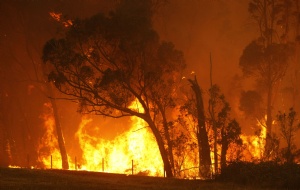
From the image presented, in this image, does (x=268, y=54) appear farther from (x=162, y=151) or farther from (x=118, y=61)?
(x=162, y=151)

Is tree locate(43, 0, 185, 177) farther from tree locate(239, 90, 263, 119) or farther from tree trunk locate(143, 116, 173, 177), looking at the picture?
tree locate(239, 90, 263, 119)

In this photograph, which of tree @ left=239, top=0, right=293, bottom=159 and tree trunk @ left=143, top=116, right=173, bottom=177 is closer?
tree trunk @ left=143, top=116, right=173, bottom=177

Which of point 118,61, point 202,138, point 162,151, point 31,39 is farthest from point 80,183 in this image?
point 31,39

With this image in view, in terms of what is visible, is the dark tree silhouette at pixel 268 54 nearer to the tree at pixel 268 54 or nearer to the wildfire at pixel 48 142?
the tree at pixel 268 54

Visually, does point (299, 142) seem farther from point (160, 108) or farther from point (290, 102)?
point (160, 108)

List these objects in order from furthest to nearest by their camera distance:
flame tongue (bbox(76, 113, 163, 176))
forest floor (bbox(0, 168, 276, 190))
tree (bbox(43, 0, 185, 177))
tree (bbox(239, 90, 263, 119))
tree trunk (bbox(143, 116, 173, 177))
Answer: tree (bbox(239, 90, 263, 119)) < flame tongue (bbox(76, 113, 163, 176)) < tree trunk (bbox(143, 116, 173, 177)) < tree (bbox(43, 0, 185, 177)) < forest floor (bbox(0, 168, 276, 190))

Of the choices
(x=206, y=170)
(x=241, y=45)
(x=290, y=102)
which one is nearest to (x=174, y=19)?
(x=241, y=45)

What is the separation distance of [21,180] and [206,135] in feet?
48.9

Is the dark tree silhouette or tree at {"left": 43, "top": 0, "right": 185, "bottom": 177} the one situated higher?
the dark tree silhouette

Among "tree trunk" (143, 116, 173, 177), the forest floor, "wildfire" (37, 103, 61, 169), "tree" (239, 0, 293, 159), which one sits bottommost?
the forest floor

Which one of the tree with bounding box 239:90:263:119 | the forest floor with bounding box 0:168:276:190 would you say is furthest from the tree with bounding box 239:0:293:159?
the forest floor with bounding box 0:168:276:190

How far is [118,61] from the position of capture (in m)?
39.9

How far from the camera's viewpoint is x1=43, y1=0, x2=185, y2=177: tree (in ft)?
124

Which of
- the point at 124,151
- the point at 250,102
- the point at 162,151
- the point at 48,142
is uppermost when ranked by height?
the point at 250,102
